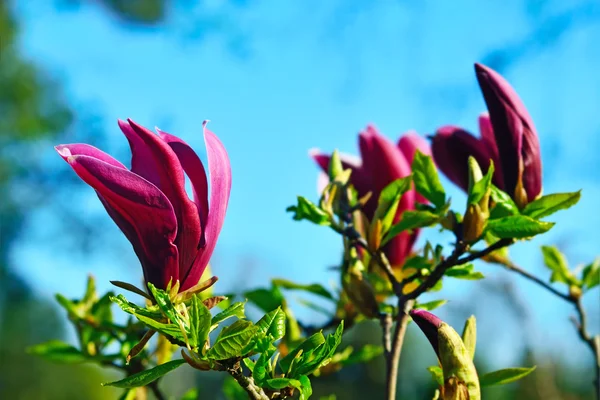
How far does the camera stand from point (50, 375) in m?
8.84

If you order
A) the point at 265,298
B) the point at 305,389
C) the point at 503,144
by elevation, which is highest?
the point at 503,144

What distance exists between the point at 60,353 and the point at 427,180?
44cm

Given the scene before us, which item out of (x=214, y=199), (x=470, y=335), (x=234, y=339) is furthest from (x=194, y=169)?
(x=470, y=335)

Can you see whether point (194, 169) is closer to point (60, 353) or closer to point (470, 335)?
point (470, 335)

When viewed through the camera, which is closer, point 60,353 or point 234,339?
point 234,339

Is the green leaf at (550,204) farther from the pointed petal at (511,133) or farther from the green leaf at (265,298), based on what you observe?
the green leaf at (265,298)

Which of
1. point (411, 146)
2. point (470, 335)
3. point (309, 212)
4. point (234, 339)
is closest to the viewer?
point (234, 339)

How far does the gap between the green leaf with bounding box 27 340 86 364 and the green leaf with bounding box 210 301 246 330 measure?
14.8 inches

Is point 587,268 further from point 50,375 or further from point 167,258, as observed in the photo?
point 50,375

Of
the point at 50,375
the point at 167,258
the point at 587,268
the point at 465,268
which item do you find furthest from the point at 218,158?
the point at 50,375

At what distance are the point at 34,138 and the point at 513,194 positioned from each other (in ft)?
42.3

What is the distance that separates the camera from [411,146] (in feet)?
2.37

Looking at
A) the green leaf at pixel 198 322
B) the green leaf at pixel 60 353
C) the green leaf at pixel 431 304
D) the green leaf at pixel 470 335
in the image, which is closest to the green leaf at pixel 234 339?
the green leaf at pixel 198 322

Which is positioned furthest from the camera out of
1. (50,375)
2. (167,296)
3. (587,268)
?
(50,375)
